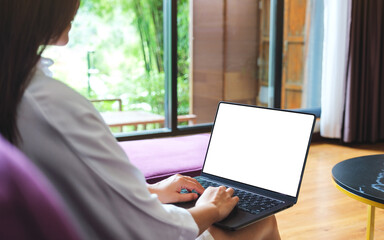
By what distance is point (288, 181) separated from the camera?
1268 mm

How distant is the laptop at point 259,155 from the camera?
1258 mm

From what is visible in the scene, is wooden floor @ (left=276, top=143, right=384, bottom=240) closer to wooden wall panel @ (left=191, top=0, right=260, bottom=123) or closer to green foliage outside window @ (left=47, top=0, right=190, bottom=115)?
wooden wall panel @ (left=191, top=0, right=260, bottom=123)

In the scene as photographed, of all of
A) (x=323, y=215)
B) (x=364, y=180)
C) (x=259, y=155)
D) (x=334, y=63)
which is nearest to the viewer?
(x=259, y=155)

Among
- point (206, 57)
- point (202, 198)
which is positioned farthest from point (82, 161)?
point (206, 57)

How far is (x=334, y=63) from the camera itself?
4246 millimetres

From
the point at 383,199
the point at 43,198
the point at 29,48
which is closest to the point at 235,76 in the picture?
the point at 383,199

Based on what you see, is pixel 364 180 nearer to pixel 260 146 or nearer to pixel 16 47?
pixel 260 146

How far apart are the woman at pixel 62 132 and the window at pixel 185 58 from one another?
9.29 feet

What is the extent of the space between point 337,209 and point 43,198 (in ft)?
8.46

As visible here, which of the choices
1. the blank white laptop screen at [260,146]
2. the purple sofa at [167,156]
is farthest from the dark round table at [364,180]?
the purple sofa at [167,156]

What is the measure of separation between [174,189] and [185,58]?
282 cm

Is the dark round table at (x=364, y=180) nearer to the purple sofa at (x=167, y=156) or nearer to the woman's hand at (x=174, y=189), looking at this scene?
the woman's hand at (x=174, y=189)

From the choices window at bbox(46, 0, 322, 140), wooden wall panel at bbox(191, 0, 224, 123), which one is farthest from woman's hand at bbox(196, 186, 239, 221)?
wooden wall panel at bbox(191, 0, 224, 123)

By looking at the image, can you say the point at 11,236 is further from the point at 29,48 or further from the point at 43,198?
the point at 29,48
